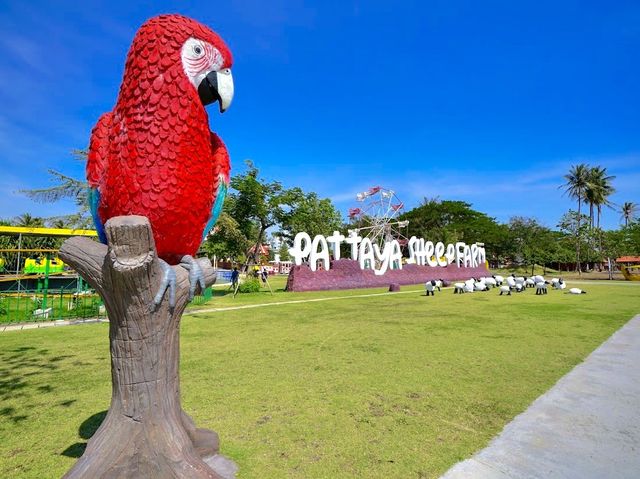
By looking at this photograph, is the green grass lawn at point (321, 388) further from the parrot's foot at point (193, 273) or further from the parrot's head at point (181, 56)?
the parrot's head at point (181, 56)

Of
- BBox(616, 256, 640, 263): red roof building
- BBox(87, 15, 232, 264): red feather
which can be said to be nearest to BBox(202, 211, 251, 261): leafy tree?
BBox(87, 15, 232, 264): red feather

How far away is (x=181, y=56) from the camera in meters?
2.66

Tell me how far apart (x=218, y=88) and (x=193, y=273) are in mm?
1406

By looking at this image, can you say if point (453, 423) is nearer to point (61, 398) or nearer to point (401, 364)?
point (401, 364)

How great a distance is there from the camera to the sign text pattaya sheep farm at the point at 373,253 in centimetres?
2012

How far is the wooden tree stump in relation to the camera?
7.50 feet

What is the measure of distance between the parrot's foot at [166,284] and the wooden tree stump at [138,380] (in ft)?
0.11

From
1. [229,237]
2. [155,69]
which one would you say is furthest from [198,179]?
[229,237]

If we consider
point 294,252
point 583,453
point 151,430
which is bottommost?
point 583,453

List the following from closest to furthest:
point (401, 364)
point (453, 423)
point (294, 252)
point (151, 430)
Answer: point (151, 430)
point (453, 423)
point (401, 364)
point (294, 252)

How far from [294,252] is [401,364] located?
1388cm

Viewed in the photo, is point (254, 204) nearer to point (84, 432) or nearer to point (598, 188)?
point (84, 432)

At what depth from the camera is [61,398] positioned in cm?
469

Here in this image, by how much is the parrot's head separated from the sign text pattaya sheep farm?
1659 centimetres
